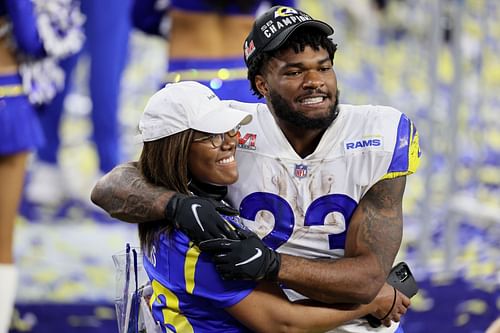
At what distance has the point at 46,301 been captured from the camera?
223 inches

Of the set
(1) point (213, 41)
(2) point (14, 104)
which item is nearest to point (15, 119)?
(2) point (14, 104)

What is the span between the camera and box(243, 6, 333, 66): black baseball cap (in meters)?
3.11

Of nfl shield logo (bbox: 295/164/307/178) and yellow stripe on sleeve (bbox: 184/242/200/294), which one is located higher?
nfl shield logo (bbox: 295/164/307/178)

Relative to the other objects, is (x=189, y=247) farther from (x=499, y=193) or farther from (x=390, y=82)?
(x=390, y=82)

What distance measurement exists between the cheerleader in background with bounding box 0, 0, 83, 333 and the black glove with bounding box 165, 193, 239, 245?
1.79 m

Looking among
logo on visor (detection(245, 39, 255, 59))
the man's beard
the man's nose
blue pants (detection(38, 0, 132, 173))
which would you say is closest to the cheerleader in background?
logo on visor (detection(245, 39, 255, 59))

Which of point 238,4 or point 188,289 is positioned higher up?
point 238,4

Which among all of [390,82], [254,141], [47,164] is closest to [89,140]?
[47,164]

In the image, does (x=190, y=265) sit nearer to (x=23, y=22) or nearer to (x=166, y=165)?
(x=166, y=165)

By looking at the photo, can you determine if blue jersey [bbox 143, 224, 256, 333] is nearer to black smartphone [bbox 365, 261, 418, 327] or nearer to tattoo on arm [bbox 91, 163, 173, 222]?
tattoo on arm [bbox 91, 163, 173, 222]

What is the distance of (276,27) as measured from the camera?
10.3 ft

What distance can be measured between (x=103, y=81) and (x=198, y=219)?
15.0ft

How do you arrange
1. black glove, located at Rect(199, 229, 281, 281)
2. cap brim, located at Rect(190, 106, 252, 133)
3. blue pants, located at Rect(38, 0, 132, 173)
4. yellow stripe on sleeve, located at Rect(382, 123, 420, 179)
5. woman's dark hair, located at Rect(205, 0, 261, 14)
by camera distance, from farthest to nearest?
1. blue pants, located at Rect(38, 0, 132, 173)
2. woman's dark hair, located at Rect(205, 0, 261, 14)
3. yellow stripe on sleeve, located at Rect(382, 123, 420, 179)
4. cap brim, located at Rect(190, 106, 252, 133)
5. black glove, located at Rect(199, 229, 281, 281)

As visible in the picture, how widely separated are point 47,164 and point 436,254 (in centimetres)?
255
